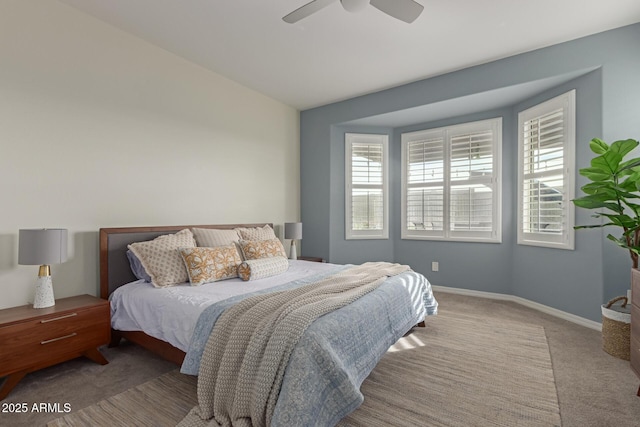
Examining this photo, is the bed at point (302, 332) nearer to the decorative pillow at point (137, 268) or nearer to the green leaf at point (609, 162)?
Result: the decorative pillow at point (137, 268)

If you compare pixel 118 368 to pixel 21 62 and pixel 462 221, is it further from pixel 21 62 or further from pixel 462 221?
pixel 462 221

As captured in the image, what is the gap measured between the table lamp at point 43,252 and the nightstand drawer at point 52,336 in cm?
23

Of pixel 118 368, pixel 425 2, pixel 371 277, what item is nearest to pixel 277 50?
pixel 425 2

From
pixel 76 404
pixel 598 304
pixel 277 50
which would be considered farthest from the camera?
pixel 277 50

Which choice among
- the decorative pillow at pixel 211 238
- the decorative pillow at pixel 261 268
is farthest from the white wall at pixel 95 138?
the decorative pillow at pixel 261 268

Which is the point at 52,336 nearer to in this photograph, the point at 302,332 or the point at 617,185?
the point at 302,332

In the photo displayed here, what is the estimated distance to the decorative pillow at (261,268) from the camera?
2.86 m

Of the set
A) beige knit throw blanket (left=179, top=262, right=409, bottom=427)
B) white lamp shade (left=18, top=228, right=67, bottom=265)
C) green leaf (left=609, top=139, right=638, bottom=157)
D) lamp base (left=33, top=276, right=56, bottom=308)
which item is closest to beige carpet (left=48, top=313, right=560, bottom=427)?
beige knit throw blanket (left=179, top=262, right=409, bottom=427)

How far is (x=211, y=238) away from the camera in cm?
328

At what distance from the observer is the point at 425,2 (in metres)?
2.60

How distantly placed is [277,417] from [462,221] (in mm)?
3891

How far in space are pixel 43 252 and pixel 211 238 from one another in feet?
4.38

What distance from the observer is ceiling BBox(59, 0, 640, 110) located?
266 centimetres

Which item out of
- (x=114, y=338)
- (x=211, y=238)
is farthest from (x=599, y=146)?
(x=114, y=338)
